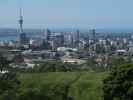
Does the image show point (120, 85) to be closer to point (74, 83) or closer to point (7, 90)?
point (7, 90)

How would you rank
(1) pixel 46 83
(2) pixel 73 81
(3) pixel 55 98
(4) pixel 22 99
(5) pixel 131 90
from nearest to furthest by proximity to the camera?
(4) pixel 22 99 < (3) pixel 55 98 < (5) pixel 131 90 < (1) pixel 46 83 < (2) pixel 73 81

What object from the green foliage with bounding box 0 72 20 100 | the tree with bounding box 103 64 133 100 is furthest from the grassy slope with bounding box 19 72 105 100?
the green foliage with bounding box 0 72 20 100

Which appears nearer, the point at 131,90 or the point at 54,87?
the point at 131,90

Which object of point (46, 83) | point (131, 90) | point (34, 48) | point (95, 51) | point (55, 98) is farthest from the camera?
point (34, 48)

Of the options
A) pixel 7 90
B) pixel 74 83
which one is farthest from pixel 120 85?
pixel 74 83

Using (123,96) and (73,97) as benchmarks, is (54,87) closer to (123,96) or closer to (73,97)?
(73,97)

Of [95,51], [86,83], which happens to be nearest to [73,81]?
[86,83]
